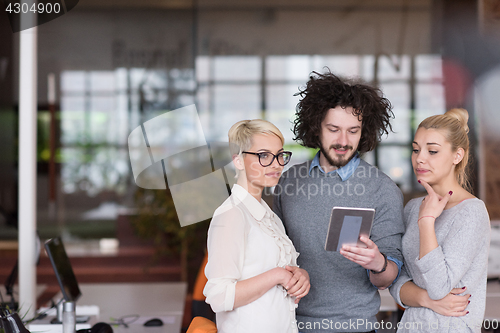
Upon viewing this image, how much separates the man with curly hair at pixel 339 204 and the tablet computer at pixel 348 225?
0.86ft

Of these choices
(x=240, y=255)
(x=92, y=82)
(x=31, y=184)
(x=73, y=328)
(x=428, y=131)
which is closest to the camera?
(x=240, y=255)

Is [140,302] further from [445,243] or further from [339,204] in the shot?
[445,243]

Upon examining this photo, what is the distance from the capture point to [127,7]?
24.1 feet

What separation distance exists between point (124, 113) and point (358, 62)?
3875 mm

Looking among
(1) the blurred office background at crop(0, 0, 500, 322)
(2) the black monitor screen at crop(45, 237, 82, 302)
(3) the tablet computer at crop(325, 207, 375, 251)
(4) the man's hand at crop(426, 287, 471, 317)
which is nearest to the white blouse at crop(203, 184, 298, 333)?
(3) the tablet computer at crop(325, 207, 375, 251)

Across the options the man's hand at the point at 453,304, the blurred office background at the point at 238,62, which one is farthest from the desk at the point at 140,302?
the blurred office background at the point at 238,62

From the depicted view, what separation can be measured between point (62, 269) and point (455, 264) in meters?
1.75

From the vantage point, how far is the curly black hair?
1693 millimetres

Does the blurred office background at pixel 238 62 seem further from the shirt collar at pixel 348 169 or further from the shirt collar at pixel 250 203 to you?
the shirt collar at pixel 250 203

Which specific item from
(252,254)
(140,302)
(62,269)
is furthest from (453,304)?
(140,302)

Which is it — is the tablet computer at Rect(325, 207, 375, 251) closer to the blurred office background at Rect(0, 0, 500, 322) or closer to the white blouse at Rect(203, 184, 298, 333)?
the white blouse at Rect(203, 184, 298, 333)

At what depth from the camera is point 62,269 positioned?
2.21 meters

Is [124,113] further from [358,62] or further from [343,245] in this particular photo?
[343,245]

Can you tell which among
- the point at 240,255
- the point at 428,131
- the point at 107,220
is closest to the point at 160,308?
the point at 240,255
